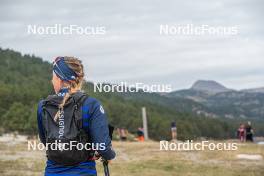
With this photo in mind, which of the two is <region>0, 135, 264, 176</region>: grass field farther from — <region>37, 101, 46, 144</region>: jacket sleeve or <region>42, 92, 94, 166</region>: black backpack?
<region>42, 92, 94, 166</region>: black backpack

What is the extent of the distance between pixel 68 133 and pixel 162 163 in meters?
16.0

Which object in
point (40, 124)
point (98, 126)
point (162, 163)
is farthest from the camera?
point (162, 163)

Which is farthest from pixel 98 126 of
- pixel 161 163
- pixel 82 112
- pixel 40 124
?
pixel 161 163

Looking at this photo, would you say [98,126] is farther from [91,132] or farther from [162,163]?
[162,163]

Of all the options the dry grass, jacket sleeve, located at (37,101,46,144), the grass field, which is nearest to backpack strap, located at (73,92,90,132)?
jacket sleeve, located at (37,101,46,144)

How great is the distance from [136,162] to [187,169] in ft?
8.96

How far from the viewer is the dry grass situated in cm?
1773

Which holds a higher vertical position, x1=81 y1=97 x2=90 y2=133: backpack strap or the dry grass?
x1=81 y1=97 x2=90 y2=133: backpack strap

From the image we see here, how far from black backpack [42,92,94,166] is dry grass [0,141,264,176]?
40.9ft

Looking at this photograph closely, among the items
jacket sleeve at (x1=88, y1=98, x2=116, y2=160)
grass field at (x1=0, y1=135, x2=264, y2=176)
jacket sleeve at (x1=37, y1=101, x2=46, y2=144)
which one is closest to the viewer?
jacket sleeve at (x1=88, y1=98, x2=116, y2=160)

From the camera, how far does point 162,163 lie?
66.6 feet

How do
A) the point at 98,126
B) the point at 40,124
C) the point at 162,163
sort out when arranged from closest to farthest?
1. the point at 98,126
2. the point at 40,124
3. the point at 162,163

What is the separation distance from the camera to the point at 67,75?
4.74 m

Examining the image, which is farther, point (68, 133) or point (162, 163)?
point (162, 163)
